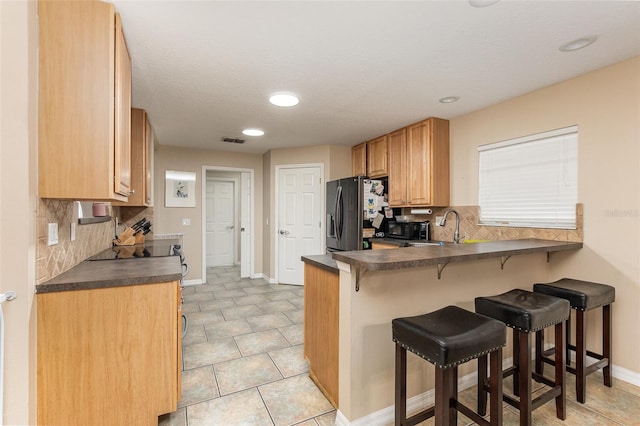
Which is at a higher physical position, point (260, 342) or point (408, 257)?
point (408, 257)

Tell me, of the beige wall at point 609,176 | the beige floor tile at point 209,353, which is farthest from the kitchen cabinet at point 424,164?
the beige floor tile at point 209,353

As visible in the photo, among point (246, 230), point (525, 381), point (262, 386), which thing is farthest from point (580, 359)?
point (246, 230)

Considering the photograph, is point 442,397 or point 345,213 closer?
point 442,397

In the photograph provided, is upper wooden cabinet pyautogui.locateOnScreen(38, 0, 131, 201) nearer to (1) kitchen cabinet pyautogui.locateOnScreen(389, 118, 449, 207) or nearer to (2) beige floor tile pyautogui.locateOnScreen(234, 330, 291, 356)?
(2) beige floor tile pyautogui.locateOnScreen(234, 330, 291, 356)

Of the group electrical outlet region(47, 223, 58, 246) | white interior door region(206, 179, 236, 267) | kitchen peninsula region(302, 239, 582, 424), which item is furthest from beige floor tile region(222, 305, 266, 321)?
white interior door region(206, 179, 236, 267)

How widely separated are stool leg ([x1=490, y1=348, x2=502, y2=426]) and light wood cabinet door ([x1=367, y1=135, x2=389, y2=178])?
9.96 ft

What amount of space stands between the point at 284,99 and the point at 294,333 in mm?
2353

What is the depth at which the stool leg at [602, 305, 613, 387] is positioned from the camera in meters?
2.17

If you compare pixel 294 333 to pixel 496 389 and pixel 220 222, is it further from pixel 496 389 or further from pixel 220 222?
pixel 220 222

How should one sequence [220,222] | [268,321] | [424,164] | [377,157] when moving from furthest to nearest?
1. [220,222]
2. [377,157]
3. [424,164]
4. [268,321]

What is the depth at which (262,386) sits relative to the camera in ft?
7.16

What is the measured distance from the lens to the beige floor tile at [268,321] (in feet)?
10.8

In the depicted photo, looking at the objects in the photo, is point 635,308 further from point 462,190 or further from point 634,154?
point 462,190

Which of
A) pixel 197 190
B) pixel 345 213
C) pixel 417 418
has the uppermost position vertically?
pixel 197 190
